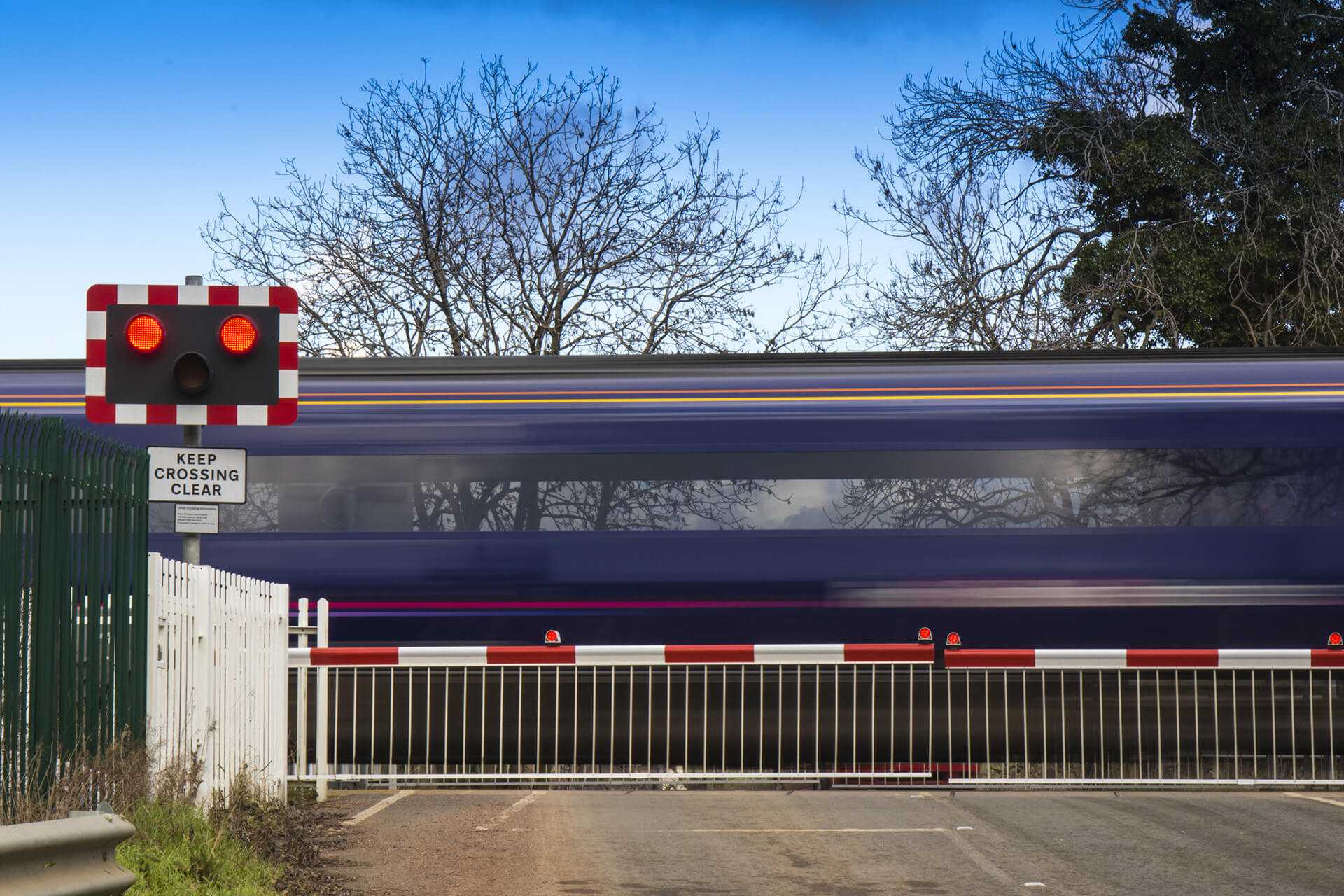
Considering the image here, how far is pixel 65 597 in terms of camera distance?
7000mm

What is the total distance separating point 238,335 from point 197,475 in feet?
2.52

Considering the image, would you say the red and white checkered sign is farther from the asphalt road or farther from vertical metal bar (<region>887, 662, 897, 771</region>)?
vertical metal bar (<region>887, 662, 897, 771</region>)

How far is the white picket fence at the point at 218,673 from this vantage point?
26.5 ft

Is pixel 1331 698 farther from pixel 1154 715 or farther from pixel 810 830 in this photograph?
pixel 810 830

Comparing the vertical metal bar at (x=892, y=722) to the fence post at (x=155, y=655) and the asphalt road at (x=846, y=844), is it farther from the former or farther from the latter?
the fence post at (x=155, y=655)

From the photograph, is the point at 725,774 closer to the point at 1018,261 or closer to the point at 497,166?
the point at 1018,261

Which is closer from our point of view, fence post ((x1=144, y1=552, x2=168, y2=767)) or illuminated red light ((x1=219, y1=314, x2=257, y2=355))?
fence post ((x1=144, y1=552, x2=168, y2=767))

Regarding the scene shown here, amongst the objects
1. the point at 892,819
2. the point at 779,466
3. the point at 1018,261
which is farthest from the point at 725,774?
the point at 1018,261

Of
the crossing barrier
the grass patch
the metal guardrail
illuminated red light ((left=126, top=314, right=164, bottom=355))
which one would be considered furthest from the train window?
the metal guardrail

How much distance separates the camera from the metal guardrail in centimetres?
441

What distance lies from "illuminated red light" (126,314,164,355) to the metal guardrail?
13.7ft

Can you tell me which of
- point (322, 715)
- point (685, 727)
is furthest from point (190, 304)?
point (685, 727)

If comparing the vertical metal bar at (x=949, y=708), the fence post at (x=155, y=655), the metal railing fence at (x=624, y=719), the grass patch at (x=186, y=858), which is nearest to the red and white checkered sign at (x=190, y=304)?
the fence post at (x=155, y=655)

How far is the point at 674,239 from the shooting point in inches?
1141
